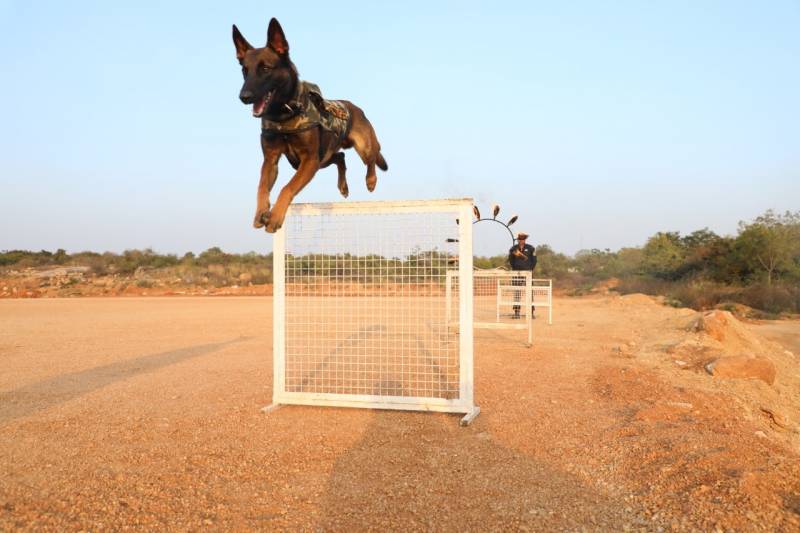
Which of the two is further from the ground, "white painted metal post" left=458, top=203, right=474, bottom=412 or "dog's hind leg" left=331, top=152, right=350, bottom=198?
"dog's hind leg" left=331, top=152, right=350, bottom=198

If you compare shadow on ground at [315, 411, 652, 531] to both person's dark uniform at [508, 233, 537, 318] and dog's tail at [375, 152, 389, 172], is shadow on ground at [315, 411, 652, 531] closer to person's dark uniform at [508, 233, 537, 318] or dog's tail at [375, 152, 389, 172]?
dog's tail at [375, 152, 389, 172]

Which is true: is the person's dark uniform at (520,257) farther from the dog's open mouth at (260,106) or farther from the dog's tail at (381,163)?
the dog's open mouth at (260,106)

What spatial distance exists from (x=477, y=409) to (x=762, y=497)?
3.57 m

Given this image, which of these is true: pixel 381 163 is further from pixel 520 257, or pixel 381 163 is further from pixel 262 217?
pixel 520 257

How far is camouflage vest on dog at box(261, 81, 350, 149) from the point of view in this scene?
4949 mm

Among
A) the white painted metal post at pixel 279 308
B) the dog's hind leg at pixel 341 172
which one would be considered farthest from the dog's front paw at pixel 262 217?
the white painted metal post at pixel 279 308

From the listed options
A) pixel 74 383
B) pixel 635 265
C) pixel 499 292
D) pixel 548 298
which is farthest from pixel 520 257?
pixel 635 265

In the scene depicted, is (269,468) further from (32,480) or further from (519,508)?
(519,508)

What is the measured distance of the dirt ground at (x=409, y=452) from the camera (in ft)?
13.8

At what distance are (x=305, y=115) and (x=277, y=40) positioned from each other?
647mm

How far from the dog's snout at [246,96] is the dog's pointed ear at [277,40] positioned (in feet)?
1.54

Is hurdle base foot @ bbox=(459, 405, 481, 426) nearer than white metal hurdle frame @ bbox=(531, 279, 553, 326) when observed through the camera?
Yes

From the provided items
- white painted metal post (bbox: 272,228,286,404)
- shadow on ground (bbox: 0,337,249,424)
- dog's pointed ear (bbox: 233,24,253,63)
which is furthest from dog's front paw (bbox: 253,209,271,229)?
shadow on ground (bbox: 0,337,249,424)

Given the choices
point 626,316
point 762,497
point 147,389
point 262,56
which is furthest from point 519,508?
point 626,316
